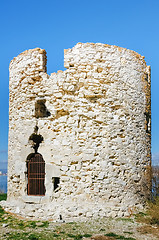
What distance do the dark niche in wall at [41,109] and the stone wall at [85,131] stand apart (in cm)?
4

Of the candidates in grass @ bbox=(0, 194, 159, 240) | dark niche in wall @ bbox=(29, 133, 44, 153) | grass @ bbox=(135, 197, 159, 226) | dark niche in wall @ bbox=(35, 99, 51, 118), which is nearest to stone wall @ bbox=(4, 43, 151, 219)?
dark niche in wall @ bbox=(35, 99, 51, 118)

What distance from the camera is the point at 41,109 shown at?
11969 millimetres

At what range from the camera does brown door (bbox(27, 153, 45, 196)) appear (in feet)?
37.3

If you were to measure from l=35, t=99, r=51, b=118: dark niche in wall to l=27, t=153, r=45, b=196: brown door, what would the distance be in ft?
5.12

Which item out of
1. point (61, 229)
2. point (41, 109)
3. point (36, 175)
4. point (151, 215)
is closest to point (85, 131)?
point (41, 109)

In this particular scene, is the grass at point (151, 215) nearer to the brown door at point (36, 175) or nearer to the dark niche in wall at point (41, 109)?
the brown door at point (36, 175)

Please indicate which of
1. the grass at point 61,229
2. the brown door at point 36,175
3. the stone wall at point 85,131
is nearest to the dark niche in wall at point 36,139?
the stone wall at point 85,131

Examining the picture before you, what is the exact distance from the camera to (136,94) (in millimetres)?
11953

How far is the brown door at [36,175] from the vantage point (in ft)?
37.3

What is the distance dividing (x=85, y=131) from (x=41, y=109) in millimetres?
2205

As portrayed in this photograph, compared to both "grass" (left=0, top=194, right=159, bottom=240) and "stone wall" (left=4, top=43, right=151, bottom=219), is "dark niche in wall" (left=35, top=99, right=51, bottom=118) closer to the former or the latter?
"stone wall" (left=4, top=43, right=151, bottom=219)

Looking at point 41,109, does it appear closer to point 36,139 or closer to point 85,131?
point 36,139

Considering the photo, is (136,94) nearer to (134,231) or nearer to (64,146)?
(64,146)

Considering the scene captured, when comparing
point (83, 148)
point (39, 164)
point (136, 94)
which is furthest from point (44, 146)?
point (136, 94)
